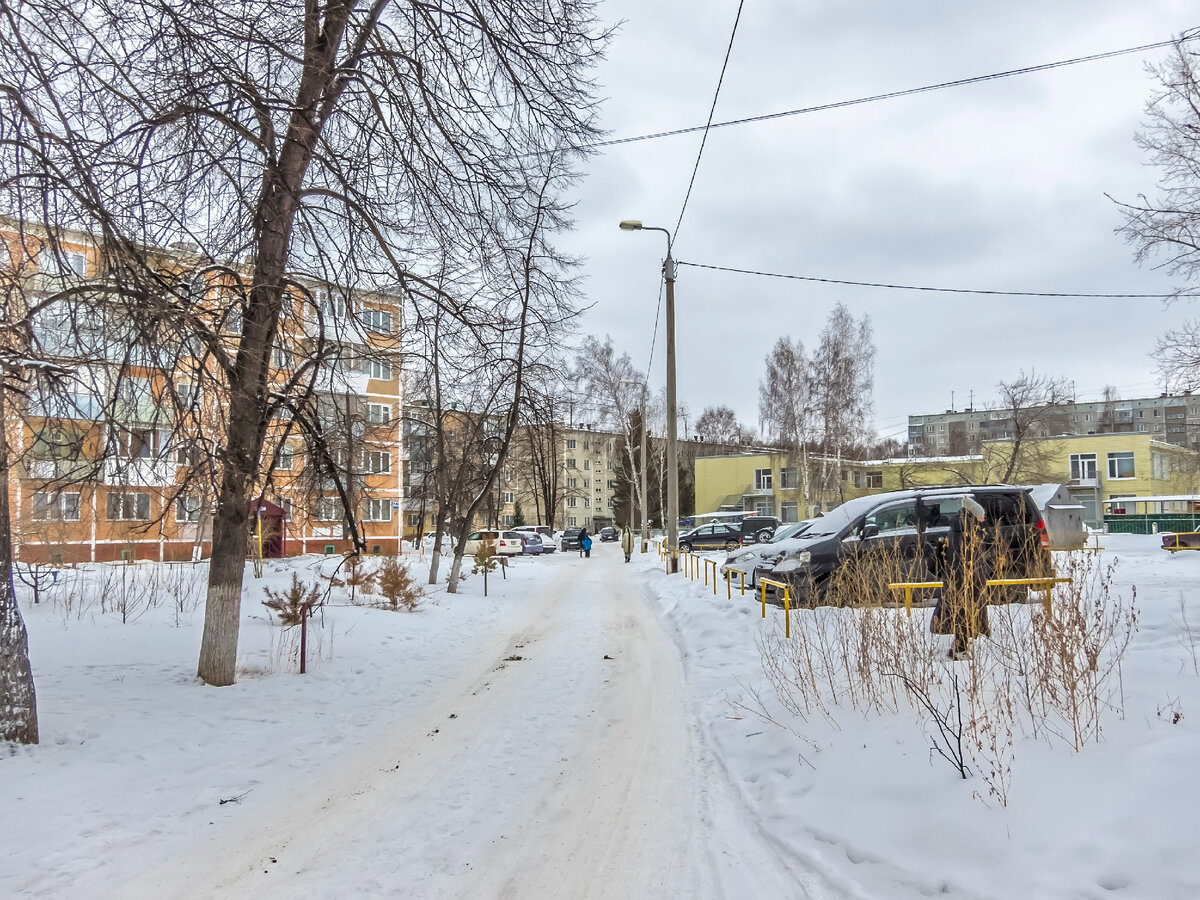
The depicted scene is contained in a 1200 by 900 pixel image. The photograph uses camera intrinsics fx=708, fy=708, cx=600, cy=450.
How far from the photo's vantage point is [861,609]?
5.78m

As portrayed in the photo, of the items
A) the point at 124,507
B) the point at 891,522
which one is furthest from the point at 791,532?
the point at 124,507

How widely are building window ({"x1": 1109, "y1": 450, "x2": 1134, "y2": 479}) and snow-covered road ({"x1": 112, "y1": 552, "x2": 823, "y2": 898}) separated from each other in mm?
58291

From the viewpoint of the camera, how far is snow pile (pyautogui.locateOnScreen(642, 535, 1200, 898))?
2.97 meters

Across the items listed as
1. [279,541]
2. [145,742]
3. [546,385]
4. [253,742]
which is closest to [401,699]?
[253,742]

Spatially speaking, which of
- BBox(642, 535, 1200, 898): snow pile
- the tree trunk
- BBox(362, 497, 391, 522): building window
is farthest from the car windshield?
BBox(362, 497, 391, 522): building window

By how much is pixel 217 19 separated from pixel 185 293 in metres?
1.97

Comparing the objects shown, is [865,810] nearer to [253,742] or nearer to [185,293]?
[253,742]

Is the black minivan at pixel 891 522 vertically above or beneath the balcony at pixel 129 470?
beneath

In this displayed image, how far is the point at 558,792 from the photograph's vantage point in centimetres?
465

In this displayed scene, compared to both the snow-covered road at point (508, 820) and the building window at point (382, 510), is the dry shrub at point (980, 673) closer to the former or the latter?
the snow-covered road at point (508, 820)

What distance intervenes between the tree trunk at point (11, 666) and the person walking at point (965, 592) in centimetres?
671

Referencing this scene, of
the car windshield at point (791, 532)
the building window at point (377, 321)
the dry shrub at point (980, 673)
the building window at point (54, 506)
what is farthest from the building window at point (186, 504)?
the car windshield at point (791, 532)

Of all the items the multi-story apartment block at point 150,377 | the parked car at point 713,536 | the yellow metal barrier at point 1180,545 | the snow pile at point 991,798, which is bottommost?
the parked car at point 713,536

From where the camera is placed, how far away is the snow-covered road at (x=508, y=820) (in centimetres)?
345
